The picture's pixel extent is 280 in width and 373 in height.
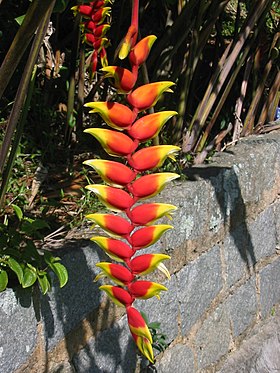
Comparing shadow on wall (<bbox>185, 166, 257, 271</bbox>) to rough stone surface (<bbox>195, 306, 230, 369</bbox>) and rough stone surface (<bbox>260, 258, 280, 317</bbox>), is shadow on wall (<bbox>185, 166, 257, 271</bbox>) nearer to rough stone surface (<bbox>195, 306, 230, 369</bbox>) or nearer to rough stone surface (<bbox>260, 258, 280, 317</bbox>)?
rough stone surface (<bbox>260, 258, 280, 317</bbox>)

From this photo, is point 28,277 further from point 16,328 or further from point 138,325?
point 138,325

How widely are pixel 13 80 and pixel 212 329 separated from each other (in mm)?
1243

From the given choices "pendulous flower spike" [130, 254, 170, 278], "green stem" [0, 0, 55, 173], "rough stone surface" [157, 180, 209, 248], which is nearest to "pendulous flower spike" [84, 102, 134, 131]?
"pendulous flower spike" [130, 254, 170, 278]

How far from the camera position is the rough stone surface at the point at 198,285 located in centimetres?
276

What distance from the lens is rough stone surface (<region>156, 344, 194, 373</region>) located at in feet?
8.73

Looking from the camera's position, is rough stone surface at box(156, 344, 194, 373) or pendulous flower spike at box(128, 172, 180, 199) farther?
rough stone surface at box(156, 344, 194, 373)

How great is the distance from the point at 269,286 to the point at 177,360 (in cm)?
86

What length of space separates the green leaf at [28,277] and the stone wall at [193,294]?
5 cm

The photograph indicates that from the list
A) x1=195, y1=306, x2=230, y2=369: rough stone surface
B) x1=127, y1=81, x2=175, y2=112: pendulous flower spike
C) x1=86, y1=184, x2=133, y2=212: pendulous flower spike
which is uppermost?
x1=127, y1=81, x2=175, y2=112: pendulous flower spike

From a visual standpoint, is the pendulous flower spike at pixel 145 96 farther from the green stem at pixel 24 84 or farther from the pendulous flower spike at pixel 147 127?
the green stem at pixel 24 84

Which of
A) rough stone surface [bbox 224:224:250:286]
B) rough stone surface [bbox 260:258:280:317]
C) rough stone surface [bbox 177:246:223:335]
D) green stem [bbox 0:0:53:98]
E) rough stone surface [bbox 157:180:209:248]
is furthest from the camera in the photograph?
rough stone surface [bbox 260:258:280:317]

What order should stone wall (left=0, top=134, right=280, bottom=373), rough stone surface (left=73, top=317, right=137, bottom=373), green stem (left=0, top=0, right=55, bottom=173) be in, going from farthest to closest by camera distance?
rough stone surface (left=73, top=317, right=137, bottom=373) < stone wall (left=0, top=134, right=280, bottom=373) < green stem (left=0, top=0, right=55, bottom=173)

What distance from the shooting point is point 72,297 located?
208cm

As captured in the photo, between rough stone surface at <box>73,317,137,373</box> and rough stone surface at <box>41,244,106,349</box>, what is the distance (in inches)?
4.9
